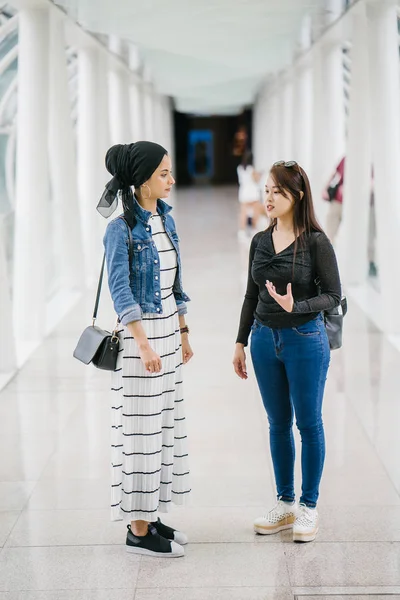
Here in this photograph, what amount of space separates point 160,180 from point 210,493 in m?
2.14

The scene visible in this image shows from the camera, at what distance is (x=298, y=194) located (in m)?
4.36

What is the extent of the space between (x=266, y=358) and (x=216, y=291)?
312 inches

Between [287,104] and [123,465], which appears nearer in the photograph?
[123,465]

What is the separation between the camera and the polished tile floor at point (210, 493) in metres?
4.25

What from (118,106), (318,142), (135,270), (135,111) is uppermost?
(135,111)

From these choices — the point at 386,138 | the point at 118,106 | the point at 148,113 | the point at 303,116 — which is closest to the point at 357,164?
the point at 386,138

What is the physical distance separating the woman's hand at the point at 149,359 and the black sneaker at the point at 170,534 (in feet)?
3.36

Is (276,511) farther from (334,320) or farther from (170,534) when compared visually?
(334,320)

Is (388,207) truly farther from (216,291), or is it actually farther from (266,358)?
(266,358)

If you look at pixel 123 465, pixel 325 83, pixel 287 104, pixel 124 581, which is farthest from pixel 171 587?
pixel 287 104

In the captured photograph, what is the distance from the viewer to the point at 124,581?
4270 mm

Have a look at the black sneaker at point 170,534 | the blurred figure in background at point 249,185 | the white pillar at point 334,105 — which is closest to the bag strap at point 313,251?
the black sneaker at point 170,534

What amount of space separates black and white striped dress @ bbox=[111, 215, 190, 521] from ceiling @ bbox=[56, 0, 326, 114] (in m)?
4.02

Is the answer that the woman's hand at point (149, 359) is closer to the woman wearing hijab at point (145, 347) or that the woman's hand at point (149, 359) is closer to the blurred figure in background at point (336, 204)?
the woman wearing hijab at point (145, 347)
